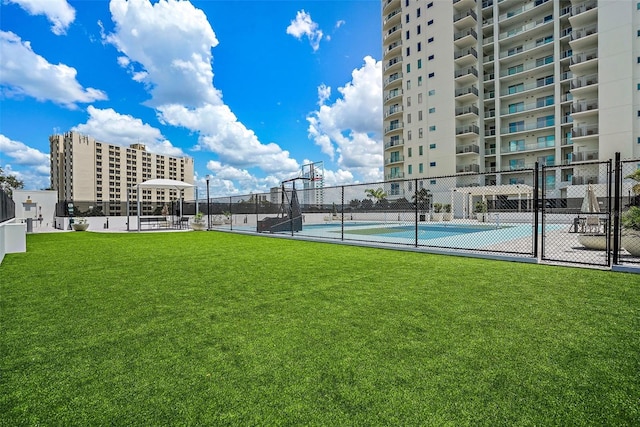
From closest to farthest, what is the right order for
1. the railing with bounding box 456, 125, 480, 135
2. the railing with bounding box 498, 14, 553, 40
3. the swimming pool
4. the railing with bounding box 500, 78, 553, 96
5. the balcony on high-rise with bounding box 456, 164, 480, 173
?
the swimming pool, the railing with bounding box 498, 14, 553, 40, the railing with bounding box 500, 78, 553, 96, the railing with bounding box 456, 125, 480, 135, the balcony on high-rise with bounding box 456, 164, 480, 173

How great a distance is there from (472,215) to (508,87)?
20885 mm

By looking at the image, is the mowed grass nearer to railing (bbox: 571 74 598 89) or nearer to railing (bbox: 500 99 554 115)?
railing (bbox: 571 74 598 89)

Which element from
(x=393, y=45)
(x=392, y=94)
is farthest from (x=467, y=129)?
(x=393, y=45)

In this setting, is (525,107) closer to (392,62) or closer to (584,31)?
(584,31)

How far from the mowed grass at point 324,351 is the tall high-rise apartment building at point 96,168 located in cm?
8416

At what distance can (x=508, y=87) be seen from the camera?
39.2 meters

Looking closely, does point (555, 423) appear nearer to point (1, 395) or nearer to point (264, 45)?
point (1, 395)

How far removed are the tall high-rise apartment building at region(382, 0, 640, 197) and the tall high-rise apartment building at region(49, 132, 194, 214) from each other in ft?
202

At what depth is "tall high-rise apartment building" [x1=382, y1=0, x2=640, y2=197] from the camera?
3050cm

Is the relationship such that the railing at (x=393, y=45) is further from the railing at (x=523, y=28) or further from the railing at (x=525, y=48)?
the railing at (x=525, y=48)

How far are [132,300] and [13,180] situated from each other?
6051 centimetres

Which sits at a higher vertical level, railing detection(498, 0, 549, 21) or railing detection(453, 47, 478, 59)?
railing detection(498, 0, 549, 21)

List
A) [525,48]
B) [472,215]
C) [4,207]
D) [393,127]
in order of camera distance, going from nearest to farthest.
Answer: [4,207]
[472,215]
[525,48]
[393,127]

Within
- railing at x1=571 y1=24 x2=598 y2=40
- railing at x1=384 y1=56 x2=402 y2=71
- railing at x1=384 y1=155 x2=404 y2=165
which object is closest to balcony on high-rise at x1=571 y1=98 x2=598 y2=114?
railing at x1=571 y1=24 x2=598 y2=40
